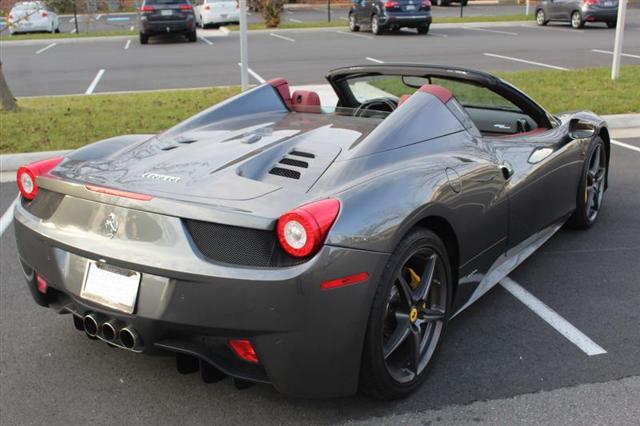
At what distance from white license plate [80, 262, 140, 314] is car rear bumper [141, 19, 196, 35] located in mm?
21658

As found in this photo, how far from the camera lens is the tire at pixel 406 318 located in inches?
112

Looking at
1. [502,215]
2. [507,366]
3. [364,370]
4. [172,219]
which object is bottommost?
[507,366]

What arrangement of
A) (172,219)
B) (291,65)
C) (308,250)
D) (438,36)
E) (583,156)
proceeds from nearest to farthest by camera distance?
(308,250) → (172,219) → (583,156) → (291,65) → (438,36)

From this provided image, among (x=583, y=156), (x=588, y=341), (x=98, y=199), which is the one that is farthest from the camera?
(x=583, y=156)

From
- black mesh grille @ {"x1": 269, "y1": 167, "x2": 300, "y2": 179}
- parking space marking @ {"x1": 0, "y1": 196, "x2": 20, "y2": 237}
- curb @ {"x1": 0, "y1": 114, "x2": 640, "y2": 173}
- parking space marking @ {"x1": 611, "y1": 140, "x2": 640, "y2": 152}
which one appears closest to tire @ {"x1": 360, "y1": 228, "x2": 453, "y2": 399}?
black mesh grille @ {"x1": 269, "y1": 167, "x2": 300, "y2": 179}

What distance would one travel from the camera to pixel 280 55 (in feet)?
61.2

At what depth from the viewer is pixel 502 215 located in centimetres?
377

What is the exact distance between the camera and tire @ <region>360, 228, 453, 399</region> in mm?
2834

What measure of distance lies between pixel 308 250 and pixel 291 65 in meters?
14.2

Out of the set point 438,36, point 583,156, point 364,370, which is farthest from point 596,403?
point 438,36

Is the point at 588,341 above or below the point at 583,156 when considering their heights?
below

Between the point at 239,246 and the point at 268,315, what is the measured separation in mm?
283

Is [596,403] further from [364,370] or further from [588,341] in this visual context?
[364,370]

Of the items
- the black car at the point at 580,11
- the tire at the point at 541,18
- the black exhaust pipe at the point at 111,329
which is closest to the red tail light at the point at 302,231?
the black exhaust pipe at the point at 111,329
